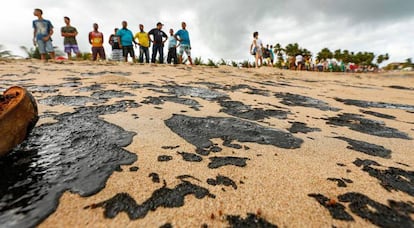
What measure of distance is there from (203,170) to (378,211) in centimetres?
76

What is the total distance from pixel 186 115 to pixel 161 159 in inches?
34.7

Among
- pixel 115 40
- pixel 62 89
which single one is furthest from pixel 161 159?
pixel 115 40

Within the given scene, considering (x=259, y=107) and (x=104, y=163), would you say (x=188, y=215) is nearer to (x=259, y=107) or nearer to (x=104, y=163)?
(x=104, y=163)

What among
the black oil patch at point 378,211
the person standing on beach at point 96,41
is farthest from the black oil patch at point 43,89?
the person standing on beach at point 96,41

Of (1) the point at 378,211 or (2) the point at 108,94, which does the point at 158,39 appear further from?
(1) the point at 378,211

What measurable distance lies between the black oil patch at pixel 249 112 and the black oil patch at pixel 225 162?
910mm

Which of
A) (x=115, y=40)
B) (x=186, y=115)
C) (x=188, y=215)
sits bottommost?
(x=188, y=215)

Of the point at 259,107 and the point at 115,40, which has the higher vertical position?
the point at 115,40

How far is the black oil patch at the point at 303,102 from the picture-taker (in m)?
2.87

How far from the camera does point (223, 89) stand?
362cm

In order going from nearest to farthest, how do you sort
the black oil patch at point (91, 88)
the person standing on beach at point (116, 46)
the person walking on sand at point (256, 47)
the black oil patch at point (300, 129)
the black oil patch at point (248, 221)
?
the black oil patch at point (248, 221) → the black oil patch at point (300, 129) → the black oil patch at point (91, 88) → the person standing on beach at point (116, 46) → the person walking on sand at point (256, 47)

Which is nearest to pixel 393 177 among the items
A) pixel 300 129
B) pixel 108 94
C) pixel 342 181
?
pixel 342 181

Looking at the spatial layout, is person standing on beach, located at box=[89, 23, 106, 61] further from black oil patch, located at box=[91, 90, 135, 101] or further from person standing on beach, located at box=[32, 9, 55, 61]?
black oil patch, located at box=[91, 90, 135, 101]

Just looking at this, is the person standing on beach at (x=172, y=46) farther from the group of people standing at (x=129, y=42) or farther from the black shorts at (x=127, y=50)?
the black shorts at (x=127, y=50)
